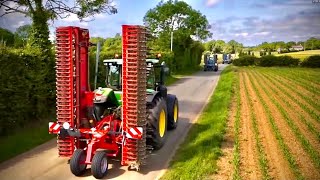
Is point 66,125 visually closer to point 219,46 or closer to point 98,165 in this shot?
point 98,165

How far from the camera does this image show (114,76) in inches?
435

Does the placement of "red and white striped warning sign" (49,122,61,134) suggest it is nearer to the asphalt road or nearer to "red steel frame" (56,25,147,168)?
"red steel frame" (56,25,147,168)

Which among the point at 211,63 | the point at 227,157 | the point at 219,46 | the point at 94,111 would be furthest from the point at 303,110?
the point at 219,46

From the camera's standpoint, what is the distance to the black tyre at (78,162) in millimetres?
7632

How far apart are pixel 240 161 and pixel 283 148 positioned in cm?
186

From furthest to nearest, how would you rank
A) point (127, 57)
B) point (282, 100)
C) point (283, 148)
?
point (282, 100) → point (283, 148) → point (127, 57)

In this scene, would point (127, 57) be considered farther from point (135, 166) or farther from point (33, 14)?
point (33, 14)

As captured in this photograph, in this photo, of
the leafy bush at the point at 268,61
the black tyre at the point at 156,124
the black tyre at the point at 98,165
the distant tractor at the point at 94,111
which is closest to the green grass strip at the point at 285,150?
the black tyre at the point at 156,124

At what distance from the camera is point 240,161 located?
902 cm

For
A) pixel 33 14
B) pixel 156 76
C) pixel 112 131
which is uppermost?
pixel 33 14

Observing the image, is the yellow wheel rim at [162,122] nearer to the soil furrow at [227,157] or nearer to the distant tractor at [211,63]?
the soil furrow at [227,157]

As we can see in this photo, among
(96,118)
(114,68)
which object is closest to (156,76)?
(114,68)

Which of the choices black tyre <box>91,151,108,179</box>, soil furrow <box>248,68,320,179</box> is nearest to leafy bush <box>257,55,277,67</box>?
soil furrow <box>248,68,320,179</box>

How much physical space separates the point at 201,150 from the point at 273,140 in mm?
2753
